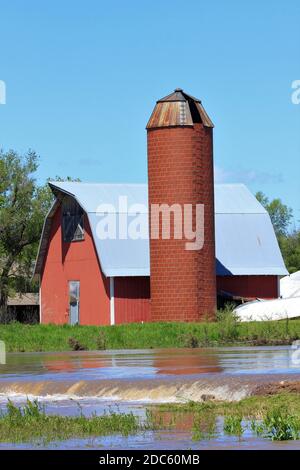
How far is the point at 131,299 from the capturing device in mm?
51906

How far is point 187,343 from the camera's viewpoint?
135ft

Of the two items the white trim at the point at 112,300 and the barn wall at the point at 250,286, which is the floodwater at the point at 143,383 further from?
the barn wall at the point at 250,286

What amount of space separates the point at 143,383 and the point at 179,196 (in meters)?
23.4

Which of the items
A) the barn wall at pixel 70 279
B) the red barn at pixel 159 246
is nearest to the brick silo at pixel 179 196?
the red barn at pixel 159 246

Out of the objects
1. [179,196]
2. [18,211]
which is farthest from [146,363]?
[18,211]

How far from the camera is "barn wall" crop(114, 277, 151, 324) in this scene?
169ft

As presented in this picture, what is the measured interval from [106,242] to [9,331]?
9.68 metres

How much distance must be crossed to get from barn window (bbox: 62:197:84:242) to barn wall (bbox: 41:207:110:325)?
12.6 inches

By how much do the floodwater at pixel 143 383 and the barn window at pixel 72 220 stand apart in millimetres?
18885

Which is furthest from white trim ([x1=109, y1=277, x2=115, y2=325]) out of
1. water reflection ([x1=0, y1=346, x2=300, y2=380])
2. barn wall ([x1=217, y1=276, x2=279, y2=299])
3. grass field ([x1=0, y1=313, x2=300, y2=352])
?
water reflection ([x1=0, y1=346, x2=300, y2=380])

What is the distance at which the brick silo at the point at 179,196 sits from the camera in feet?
158

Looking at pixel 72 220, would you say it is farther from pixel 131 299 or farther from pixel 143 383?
pixel 143 383

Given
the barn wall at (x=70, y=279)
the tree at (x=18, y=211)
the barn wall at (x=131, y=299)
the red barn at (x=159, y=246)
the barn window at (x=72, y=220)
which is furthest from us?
the tree at (x=18, y=211)
